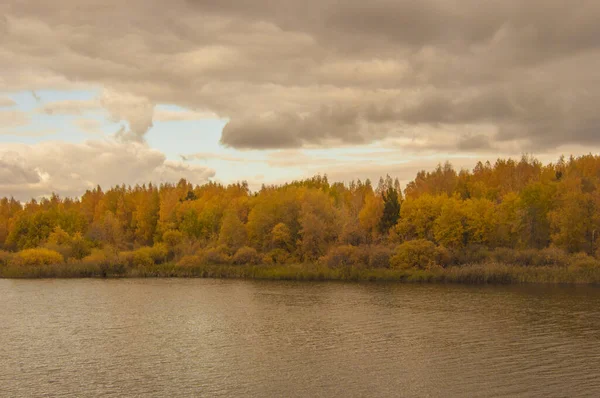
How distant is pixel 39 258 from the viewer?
95125 mm

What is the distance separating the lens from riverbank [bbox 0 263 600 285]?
7375cm

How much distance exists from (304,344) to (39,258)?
71.1 metres

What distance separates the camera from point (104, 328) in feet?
147

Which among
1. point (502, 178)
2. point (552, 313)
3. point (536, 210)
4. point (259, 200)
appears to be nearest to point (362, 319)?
point (552, 313)

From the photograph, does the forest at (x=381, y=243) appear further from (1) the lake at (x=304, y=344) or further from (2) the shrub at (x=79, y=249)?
(1) the lake at (x=304, y=344)

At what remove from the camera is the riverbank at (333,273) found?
73750mm

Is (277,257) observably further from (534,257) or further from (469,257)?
(534,257)

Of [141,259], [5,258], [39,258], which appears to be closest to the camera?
[39,258]

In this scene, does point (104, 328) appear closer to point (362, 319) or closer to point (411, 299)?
point (362, 319)

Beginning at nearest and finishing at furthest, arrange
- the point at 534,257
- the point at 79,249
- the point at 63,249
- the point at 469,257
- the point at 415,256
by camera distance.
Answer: the point at 534,257 → the point at 415,256 → the point at 469,257 → the point at 63,249 → the point at 79,249

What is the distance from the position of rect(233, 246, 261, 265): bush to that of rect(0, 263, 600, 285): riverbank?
19.0ft

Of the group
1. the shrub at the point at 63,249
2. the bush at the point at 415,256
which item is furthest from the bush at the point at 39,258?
the bush at the point at 415,256

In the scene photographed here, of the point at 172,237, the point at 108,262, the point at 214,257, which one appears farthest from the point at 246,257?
the point at 172,237

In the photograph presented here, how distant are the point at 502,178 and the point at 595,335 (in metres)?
104
